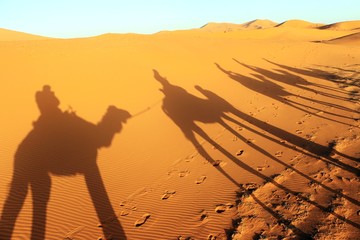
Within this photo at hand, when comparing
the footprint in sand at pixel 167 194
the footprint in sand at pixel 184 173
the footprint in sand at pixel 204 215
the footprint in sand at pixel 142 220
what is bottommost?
the footprint in sand at pixel 204 215

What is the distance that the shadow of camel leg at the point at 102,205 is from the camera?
6412 mm

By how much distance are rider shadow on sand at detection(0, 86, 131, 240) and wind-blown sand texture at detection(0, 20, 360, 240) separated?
0.04 metres

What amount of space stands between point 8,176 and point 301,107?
11.2 m

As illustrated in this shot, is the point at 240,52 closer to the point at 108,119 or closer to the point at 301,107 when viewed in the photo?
the point at 301,107

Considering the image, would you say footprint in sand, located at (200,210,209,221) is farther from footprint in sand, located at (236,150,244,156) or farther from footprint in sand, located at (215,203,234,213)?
footprint in sand, located at (236,150,244,156)

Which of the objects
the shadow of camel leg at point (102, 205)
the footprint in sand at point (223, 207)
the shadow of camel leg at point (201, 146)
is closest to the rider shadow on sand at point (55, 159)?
the shadow of camel leg at point (102, 205)

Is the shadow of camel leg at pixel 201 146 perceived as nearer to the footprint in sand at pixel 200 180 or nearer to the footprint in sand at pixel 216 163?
the footprint in sand at pixel 216 163

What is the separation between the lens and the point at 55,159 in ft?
31.1

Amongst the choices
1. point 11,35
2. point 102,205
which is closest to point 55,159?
point 102,205

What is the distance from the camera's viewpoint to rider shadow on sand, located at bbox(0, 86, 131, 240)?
6.94m

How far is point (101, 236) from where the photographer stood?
627 centimetres

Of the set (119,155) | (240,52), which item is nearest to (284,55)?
(240,52)

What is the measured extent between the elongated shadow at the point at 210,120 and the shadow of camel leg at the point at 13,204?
5028 mm

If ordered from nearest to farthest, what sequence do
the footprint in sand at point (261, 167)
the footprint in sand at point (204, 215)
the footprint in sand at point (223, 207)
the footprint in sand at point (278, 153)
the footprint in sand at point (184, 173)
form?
1. the footprint in sand at point (204, 215)
2. the footprint in sand at point (223, 207)
3. the footprint in sand at point (261, 167)
4. the footprint in sand at point (184, 173)
5. the footprint in sand at point (278, 153)
